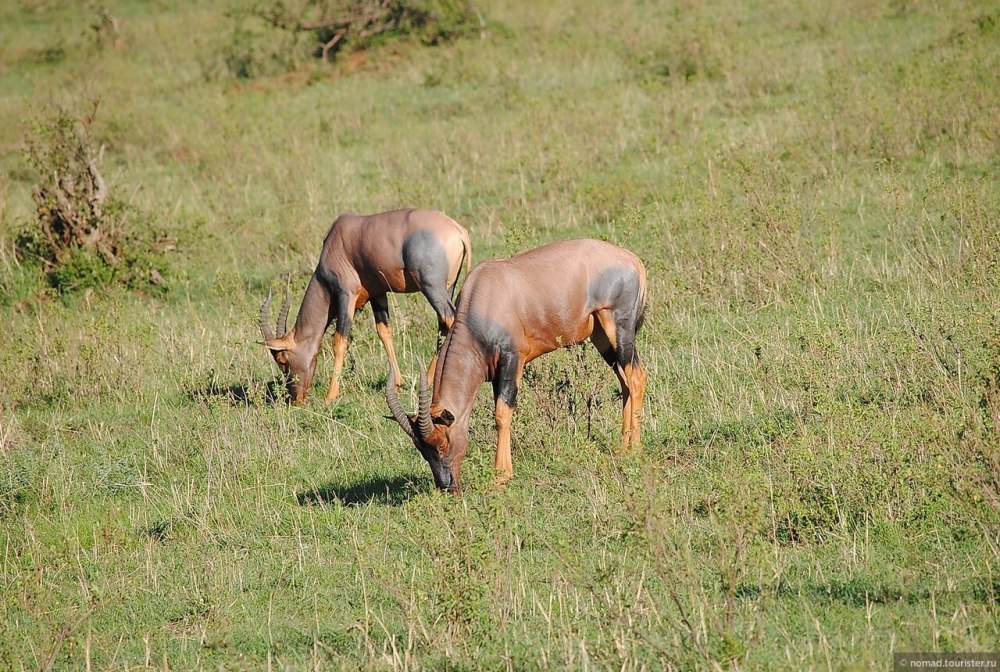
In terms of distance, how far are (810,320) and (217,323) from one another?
266 inches

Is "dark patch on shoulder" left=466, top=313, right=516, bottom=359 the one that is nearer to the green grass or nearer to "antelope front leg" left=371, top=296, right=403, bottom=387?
the green grass

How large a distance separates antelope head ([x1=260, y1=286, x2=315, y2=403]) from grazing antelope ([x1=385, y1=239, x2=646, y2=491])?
3.15 meters

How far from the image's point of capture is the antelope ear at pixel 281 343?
37.6ft

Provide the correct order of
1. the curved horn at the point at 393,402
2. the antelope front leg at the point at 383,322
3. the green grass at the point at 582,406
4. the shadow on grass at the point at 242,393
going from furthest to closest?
the antelope front leg at the point at 383,322 → the shadow on grass at the point at 242,393 → the curved horn at the point at 393,402 → the green grass at the point at 582,406

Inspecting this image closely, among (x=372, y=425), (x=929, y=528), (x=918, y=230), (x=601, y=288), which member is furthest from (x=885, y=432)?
(x=918, y=230)

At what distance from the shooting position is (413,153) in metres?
18.9

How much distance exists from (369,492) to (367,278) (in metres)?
3.46

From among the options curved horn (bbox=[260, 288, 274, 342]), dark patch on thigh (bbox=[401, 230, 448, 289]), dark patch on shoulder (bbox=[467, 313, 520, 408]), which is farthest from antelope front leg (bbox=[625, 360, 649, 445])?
curved horn (bbox=[260, 288, 274, 342])

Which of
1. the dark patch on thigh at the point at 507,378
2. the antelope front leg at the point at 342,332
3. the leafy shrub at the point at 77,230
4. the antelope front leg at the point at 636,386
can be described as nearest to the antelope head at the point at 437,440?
the dark patch on thigh at the point at 507,378

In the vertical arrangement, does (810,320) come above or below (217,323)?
above

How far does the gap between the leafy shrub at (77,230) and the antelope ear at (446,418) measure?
322 inches

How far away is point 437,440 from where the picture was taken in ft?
26.8

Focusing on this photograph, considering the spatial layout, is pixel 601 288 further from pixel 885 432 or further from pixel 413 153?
pixel 413 153

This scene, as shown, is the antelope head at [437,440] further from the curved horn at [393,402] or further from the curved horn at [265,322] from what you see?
the curved horn at [265,322]
